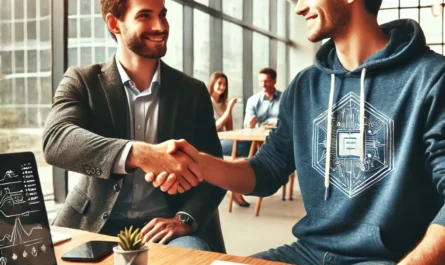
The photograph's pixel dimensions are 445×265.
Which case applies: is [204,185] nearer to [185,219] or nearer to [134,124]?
[185,219]

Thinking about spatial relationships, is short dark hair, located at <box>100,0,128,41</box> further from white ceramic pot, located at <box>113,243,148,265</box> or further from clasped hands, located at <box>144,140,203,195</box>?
white ceramic pot, located at <box>113,243,148,265</box>

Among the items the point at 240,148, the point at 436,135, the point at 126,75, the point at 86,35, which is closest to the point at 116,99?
the point at 126,75

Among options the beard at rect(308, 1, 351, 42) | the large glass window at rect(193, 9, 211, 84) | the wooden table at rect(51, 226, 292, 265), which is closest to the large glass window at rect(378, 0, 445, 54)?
the large glass window at rect(193, 9, 211, 84)

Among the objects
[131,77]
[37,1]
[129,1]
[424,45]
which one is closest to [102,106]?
[131,77]

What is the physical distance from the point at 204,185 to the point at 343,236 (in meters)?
0.57

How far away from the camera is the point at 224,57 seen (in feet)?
23.8

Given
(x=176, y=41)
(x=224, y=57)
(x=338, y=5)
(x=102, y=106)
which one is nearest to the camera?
(x=338, y=5)

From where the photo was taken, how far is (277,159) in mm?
1688

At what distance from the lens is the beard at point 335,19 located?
156 cm

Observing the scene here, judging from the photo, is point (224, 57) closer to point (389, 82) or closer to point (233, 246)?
point (233, 246)

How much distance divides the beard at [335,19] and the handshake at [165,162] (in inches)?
21.7

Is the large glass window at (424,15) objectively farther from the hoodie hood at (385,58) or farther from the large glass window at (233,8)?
the hoodie hood at (385,58)

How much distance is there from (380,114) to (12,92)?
3.10 m

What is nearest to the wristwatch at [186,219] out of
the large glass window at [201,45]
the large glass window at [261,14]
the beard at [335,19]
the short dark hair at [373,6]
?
the beard at [335,19]
